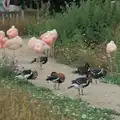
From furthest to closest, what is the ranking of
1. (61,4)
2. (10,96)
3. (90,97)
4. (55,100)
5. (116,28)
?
(61,4) → (116,28) → (90,97) → (55,100) → (10,96)

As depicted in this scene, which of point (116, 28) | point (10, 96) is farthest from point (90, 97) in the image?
point (116, 28)

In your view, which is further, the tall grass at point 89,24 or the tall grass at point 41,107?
the tall grass at point 89,24

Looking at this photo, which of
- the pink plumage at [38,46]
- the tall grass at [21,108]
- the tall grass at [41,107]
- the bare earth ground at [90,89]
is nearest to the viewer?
the tall grass at [21,108]

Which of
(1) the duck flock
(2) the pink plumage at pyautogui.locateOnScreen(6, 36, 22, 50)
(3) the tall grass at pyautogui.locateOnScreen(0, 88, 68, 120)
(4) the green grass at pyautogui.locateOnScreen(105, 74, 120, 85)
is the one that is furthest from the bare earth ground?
(3) the tall grass at pyautogui.locateOnScreen(0, 88, 68, 120)

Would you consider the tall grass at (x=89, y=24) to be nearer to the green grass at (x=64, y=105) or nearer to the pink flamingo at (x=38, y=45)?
the pink flamingo at (x=38, y=45)

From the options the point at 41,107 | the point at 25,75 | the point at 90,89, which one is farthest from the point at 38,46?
the point at 41,107

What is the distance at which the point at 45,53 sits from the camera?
15992 millimetres

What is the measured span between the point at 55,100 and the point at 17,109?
1.96 m

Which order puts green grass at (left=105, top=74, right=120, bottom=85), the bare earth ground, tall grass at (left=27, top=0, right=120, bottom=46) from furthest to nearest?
tall grass at (left=27, top=0, right=120, bottom=46) < green grass at (left=105, top=74, right=120, bottom=85) < the bare earth ground

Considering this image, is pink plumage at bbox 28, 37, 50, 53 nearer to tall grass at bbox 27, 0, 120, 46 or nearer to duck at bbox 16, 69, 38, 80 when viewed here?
duck at bbox 16, 69, 38, 80

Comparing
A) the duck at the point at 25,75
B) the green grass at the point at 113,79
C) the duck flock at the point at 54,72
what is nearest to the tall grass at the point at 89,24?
the duck flock at the point at 54,72

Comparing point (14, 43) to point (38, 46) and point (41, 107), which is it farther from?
point (41, 107)

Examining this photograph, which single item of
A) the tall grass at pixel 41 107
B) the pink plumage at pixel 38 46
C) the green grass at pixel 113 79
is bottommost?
the green grass at pixel 113 79

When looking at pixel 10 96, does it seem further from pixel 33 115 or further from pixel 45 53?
pixel 45 53
